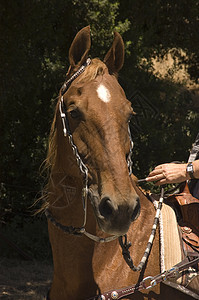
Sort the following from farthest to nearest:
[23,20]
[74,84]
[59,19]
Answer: [59,19]
[23,20]
[74,84]

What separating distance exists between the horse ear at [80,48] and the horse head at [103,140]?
0.01 meters

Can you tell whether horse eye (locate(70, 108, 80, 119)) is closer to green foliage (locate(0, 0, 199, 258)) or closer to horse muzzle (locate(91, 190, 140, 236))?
horse muzzle (locate(91, 190, 140, 236))

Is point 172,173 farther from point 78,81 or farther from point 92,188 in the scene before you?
point 78,81

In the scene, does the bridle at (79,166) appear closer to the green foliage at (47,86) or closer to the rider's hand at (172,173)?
the rider's hand at (172,173)

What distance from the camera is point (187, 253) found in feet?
9.36

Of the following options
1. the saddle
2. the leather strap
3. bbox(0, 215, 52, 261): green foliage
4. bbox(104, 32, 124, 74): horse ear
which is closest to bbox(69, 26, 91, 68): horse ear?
bbox(104, 32, 124, 74): horse ear

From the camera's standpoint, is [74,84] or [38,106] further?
[38,106]

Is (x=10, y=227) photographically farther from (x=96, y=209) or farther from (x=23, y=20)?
(x=96, y=209)

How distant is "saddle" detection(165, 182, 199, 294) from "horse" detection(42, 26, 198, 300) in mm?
122

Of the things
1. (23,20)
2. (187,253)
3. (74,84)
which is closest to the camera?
(74,84)

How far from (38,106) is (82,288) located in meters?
6.49

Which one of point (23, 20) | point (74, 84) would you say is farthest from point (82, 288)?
point (23, 20)

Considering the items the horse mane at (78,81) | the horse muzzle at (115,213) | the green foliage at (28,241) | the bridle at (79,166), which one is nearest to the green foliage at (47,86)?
the green foliage at (28,241)

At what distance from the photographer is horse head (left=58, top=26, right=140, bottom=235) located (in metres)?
2.29
